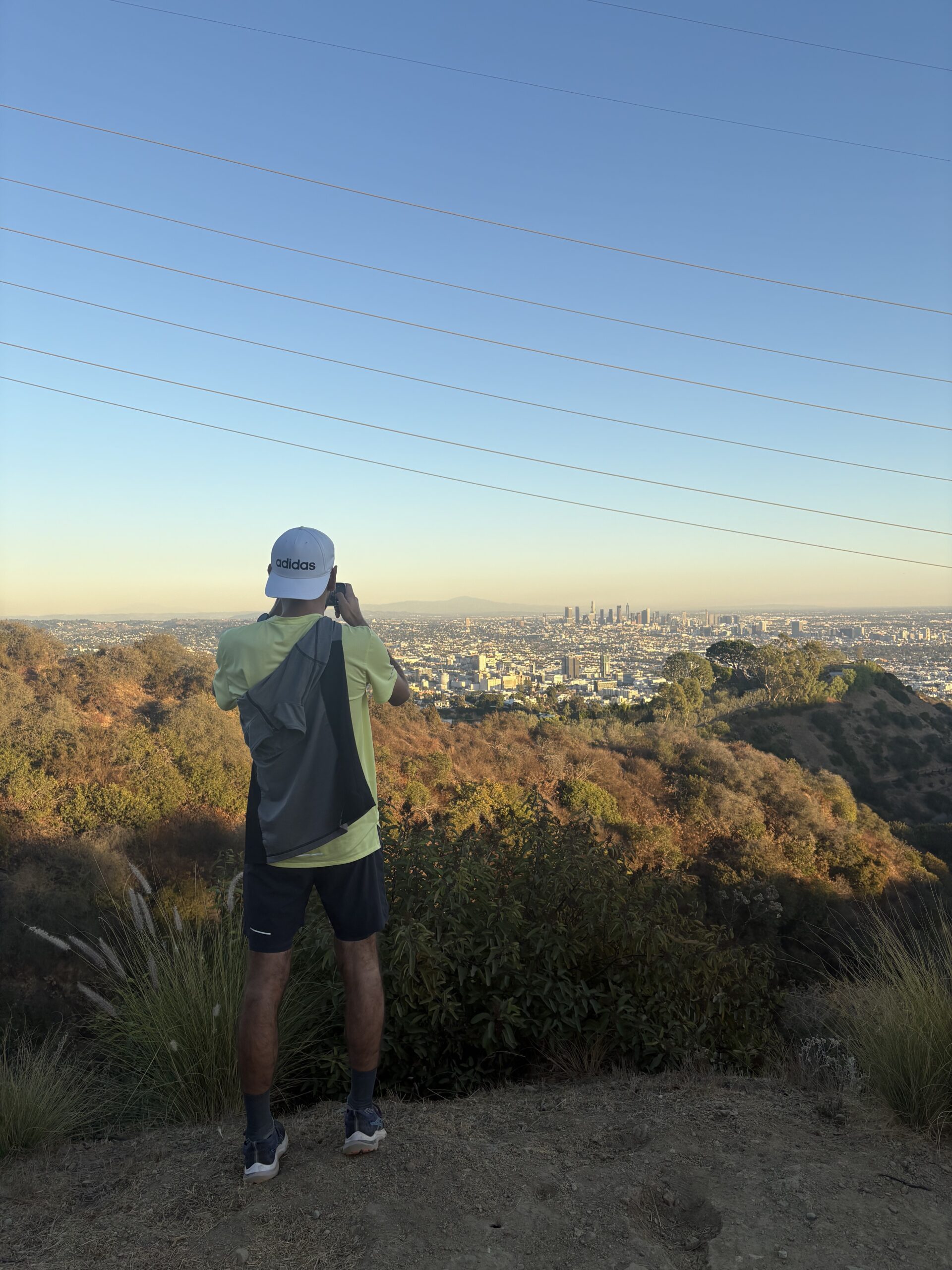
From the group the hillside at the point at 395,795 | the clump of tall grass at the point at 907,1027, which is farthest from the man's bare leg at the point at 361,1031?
the hillside at the point at 395,795

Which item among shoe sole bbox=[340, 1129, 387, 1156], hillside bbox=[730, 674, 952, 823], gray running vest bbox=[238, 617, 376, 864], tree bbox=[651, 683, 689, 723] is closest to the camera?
gray running vest bbox=[238, 617, 376, 864]

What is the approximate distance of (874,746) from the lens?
2783 cm

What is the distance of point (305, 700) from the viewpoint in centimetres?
240

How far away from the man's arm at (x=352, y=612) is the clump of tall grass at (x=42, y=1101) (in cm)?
198

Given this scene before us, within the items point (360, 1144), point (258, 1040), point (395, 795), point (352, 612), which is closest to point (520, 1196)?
point (360, 1144)

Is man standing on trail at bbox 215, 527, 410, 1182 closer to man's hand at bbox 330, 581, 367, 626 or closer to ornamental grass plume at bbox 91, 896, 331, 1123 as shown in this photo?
man's hand at bbox 330, 581, 367, 626

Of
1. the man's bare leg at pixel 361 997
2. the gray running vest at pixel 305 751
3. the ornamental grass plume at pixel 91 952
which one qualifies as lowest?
the ornamental grass plume at pixel 91 952

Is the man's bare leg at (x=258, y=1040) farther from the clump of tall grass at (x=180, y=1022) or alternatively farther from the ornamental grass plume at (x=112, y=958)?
the ornamental grass plume at (x=112, y=958)

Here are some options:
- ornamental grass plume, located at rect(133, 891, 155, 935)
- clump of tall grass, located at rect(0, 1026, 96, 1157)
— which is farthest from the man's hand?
clump of tall grass, located at rect(0, 1026, 96, 1157)

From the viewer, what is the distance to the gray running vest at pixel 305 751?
237cm

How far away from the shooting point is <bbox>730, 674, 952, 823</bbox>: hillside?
25.3m

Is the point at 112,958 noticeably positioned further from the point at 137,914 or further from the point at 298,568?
the point at 298,568

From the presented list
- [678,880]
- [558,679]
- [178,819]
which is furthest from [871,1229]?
[558,679]

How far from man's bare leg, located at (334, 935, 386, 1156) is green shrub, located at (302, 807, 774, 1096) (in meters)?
0.66
